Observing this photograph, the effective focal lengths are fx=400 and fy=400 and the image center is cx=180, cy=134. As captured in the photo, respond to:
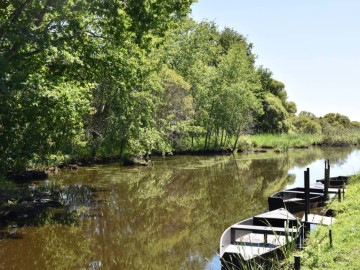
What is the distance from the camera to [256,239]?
11.0 meters

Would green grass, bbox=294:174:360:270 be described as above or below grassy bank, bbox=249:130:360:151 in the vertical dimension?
below

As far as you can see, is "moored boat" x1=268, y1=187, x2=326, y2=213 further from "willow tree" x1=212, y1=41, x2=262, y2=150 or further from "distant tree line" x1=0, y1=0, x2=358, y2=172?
"willow tree" x1=212, y1=41, x2=262, y2=150

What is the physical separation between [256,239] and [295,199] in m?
6.55

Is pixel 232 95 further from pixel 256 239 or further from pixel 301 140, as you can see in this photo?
pixel 256 239

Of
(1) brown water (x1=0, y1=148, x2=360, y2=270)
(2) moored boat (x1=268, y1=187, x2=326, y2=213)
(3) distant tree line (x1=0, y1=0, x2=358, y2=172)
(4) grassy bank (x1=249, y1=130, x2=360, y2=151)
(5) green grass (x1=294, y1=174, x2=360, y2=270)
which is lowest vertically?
(1) brown water (x1=0, y1=148, x2=360, y2=270)

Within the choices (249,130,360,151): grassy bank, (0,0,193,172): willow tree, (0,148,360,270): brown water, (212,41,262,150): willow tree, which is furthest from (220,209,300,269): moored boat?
(249,130,360,151): grassy bank

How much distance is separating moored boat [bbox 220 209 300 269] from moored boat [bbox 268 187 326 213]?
263cm

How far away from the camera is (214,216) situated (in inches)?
613

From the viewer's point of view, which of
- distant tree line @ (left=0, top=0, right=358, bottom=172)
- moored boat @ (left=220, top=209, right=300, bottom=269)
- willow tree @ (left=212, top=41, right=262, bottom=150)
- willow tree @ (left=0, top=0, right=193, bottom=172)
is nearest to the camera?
moored boat @ (left=220, top=209, right=300, bottom=269)

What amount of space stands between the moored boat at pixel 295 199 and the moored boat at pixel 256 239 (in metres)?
2.63

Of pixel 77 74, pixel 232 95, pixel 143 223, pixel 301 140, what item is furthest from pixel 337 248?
pixel 301 140

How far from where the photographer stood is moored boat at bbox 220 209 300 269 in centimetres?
866

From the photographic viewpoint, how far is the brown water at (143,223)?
1045 cm

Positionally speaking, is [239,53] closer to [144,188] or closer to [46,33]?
[144,188]
